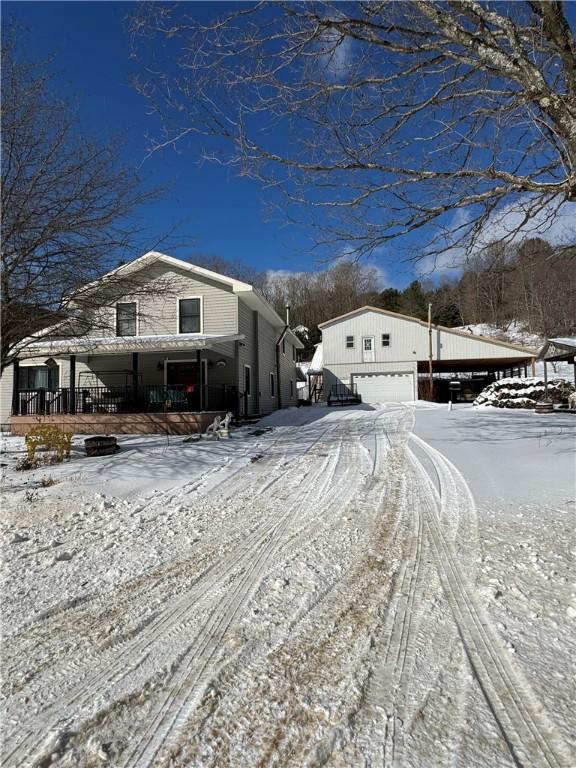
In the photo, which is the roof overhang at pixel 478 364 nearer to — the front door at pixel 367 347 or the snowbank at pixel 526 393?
the front door at pixel 367 347

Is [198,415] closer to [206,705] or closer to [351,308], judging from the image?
[206,705]

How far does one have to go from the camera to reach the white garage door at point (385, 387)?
27.1 m

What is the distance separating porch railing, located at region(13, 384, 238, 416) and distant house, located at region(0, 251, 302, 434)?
0.04m

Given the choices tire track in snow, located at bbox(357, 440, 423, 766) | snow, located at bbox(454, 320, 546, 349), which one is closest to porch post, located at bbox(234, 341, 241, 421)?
tire track in snow, located at bbox(357, 440, 423, 766)

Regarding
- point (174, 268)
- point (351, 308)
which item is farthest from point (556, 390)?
point (351, 308)

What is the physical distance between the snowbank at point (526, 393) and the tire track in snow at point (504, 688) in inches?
662

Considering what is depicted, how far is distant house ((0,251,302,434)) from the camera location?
12695mm

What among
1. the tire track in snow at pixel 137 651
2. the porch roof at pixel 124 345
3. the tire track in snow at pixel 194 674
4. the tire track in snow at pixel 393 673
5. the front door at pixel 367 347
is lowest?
the tire track in snow at pixel 137 651

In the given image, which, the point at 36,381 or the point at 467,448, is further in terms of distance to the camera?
the point at 36,381

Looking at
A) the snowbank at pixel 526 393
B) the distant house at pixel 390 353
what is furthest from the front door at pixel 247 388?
the distant house at pixel 390 353

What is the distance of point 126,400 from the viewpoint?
14430mm

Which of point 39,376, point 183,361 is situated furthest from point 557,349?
point 39,376

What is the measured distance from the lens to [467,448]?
8.02 meters

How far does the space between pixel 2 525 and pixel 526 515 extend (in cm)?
521
